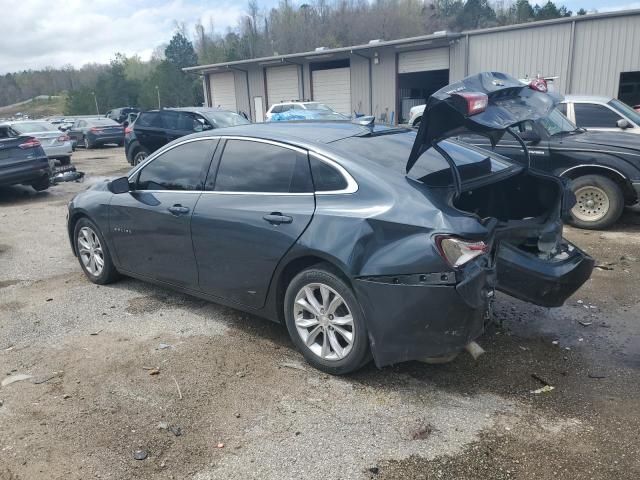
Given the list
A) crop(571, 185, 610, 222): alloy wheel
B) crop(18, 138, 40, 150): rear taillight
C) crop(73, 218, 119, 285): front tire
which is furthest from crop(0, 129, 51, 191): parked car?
crop(571, 185, 610, 222): alloy wheel

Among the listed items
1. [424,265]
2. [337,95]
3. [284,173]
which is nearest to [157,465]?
[424,265]

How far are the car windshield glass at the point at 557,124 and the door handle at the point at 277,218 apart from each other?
211 inches

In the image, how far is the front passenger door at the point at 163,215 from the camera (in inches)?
175

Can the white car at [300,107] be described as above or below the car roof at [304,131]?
below

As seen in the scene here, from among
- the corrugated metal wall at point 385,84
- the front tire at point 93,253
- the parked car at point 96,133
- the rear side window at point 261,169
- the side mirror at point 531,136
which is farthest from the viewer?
the corrugated metal wall at point 385,84

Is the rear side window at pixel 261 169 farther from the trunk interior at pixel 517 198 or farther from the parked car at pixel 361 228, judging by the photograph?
the trunk interior at pixel 517 198

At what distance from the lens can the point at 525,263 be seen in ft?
12.1

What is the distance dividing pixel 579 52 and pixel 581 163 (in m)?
16.6

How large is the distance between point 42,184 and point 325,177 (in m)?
10.4

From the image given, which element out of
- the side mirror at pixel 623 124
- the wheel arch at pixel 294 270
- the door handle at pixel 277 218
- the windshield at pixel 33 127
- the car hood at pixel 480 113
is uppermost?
the car hood at pixel 480 113

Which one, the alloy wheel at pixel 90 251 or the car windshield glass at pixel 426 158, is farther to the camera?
the alloy wheel at pixel 90 251

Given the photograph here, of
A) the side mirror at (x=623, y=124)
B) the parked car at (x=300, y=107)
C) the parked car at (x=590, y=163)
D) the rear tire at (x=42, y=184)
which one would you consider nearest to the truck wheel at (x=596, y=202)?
the parked car at (x=590, y=163)

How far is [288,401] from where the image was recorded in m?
3.40

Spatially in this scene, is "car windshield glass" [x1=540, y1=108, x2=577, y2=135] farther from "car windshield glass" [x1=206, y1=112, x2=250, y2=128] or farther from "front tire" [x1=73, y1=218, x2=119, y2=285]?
"car windshield glass" [x1=206, y1=112, x2=250, y2=128]
